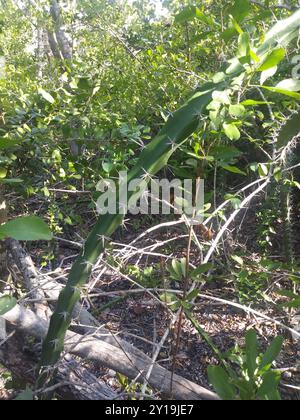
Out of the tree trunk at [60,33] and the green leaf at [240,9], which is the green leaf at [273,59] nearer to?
the green leaf at [240,9]

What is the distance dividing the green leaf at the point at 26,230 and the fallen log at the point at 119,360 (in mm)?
497

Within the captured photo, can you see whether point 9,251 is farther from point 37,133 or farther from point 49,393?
point 49,393

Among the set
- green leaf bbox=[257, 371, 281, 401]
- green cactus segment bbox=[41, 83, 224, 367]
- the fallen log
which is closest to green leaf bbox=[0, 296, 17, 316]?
green cactus segment bbox=[41, 83, 224, 367]

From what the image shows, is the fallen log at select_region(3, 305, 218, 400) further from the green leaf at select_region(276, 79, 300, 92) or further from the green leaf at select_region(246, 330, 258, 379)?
the green leaf at select_region(276, 79, 300, 92)

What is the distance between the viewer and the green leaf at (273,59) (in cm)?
71

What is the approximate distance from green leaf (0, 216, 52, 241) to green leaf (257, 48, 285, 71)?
1.68ft

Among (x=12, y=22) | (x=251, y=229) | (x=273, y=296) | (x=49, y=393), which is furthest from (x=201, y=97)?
(x=12, y=22)

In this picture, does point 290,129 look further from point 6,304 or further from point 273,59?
point 6,304

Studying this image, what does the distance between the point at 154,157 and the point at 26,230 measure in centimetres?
32

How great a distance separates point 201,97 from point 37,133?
3.00 ft

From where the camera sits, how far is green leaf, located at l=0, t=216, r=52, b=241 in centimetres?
68

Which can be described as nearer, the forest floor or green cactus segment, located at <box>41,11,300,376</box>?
green cactus segment, located at <box>41,11,300,376</box>

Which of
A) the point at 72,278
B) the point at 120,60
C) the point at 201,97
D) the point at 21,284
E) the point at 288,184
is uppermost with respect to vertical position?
the point at 120,60

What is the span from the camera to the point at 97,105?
1726mm
